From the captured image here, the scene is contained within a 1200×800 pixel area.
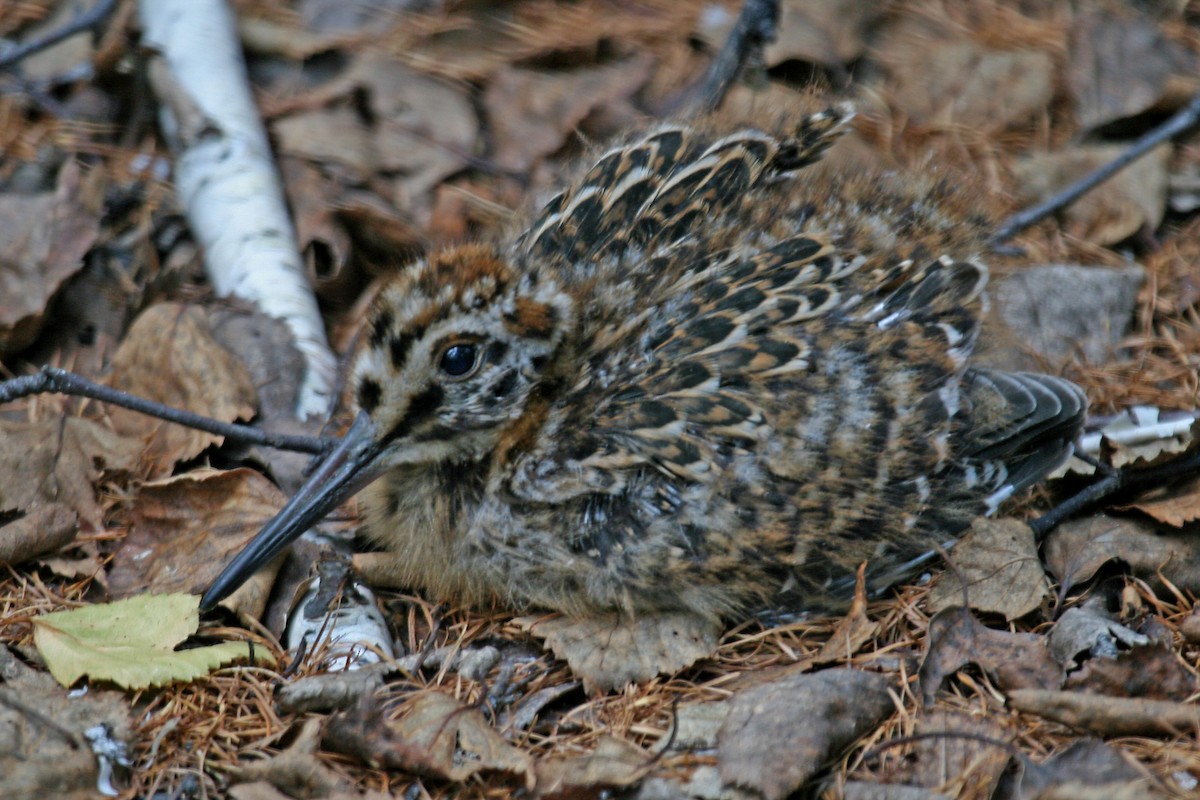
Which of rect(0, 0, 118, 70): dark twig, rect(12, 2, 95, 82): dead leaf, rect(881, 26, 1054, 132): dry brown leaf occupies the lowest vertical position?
rect(881, 26, 1054, 132): dry brown leaf

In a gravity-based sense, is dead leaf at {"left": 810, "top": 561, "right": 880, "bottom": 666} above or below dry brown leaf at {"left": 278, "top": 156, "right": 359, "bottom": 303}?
below

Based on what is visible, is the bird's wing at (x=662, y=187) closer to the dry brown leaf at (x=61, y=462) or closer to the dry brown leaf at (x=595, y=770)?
the dry brown leaf at (x=595, y=770)

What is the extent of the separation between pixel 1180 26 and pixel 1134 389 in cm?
214

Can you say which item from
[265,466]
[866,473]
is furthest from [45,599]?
[866,473]

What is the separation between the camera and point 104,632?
10.9 feet

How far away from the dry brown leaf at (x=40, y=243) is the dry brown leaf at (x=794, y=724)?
9.14 ft

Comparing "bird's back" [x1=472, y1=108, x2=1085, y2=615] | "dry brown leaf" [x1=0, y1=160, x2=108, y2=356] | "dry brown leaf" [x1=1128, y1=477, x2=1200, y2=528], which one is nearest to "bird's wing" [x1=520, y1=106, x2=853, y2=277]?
"bird's back" [x1=472, y1=108, x2=1085, y2=615]

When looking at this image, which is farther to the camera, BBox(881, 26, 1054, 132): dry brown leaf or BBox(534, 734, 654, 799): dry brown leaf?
BBox(881, 26, 1054, 132): dry brown leaf

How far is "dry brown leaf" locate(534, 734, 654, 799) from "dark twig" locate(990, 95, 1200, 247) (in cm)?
246

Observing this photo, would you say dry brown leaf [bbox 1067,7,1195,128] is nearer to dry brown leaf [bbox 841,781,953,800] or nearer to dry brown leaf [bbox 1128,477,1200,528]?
dry brown leaf [bbox 1128,477,1200,528]

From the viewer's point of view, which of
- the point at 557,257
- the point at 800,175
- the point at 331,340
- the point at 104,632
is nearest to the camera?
the point at 104,632

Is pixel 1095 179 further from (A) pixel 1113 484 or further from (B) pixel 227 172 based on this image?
(B) pixel 227 172

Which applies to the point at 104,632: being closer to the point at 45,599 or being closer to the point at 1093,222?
the point at 45,599

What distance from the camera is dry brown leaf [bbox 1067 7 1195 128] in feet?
16.9
